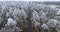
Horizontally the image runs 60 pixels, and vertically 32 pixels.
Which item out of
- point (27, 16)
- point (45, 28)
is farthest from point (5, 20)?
point (45, 28)

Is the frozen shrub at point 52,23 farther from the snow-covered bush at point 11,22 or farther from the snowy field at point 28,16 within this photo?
the snow-covered bush at point 11,22

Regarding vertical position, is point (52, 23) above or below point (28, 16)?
below

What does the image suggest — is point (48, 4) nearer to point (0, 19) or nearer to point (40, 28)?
point (40, 28)

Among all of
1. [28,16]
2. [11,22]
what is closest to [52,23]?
[28,16]

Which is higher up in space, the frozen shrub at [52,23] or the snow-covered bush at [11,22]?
the snow-covered bush at [11,22]

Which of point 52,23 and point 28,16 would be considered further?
point 28,16

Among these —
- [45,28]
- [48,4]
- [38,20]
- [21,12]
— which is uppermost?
[48,4]

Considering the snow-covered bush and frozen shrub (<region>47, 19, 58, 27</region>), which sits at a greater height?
the snow-covered bush

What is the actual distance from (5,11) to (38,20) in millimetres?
555

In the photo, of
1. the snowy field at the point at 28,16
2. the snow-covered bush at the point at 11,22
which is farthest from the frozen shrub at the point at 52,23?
the snow-covered bush at the point at 11,22

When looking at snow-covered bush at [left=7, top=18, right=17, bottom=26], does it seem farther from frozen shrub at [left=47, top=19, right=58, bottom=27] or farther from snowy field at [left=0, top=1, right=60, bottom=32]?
frozen shrub at [left=47, top=19, right=58, bottom=27]

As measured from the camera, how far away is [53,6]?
198 centimetres

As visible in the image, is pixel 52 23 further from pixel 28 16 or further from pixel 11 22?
pixel 11 22

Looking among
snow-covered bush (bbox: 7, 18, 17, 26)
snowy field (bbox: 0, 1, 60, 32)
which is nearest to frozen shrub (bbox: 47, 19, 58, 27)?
snowy field (bbox: 0, 1, 60, 32)
